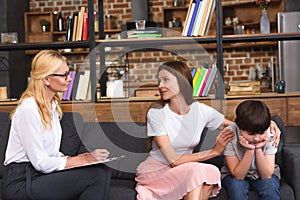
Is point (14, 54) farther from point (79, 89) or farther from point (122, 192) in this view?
point (122, 192)

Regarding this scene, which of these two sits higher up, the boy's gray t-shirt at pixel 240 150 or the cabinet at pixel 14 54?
the cabinet at pixel 14 54

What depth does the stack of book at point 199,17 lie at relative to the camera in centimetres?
427

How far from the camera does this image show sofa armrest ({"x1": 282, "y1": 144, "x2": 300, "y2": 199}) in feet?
10.5

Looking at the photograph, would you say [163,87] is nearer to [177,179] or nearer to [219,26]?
[177,179]

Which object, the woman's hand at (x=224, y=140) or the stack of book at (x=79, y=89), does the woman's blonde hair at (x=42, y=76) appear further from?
the stack of book at (x=79, y=89)

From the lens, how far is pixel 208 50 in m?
7.30

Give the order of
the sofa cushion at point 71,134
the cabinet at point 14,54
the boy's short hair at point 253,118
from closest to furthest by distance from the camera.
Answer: the boy's short hair at point 253,118 < the sofa cushion at point 71,134 < the cabinet at point 14,54

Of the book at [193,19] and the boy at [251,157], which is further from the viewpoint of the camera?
the book at [193,19]

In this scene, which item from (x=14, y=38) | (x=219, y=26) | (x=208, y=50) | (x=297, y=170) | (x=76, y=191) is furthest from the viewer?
(x=208, y=50)

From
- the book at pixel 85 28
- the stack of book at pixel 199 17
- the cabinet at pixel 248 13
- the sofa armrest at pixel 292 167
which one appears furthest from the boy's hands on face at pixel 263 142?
the cabinet at pixel 248 13

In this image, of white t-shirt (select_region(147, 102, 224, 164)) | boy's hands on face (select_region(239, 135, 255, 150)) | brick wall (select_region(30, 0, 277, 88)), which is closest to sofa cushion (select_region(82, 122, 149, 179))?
white t-shirt (select_region(147, 102, 224, 164))

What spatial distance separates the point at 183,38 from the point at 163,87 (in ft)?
3.38

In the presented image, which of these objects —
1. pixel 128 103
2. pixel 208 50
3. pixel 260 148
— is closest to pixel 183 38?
pixel 128 103

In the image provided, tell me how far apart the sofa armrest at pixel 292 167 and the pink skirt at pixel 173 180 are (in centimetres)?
47
